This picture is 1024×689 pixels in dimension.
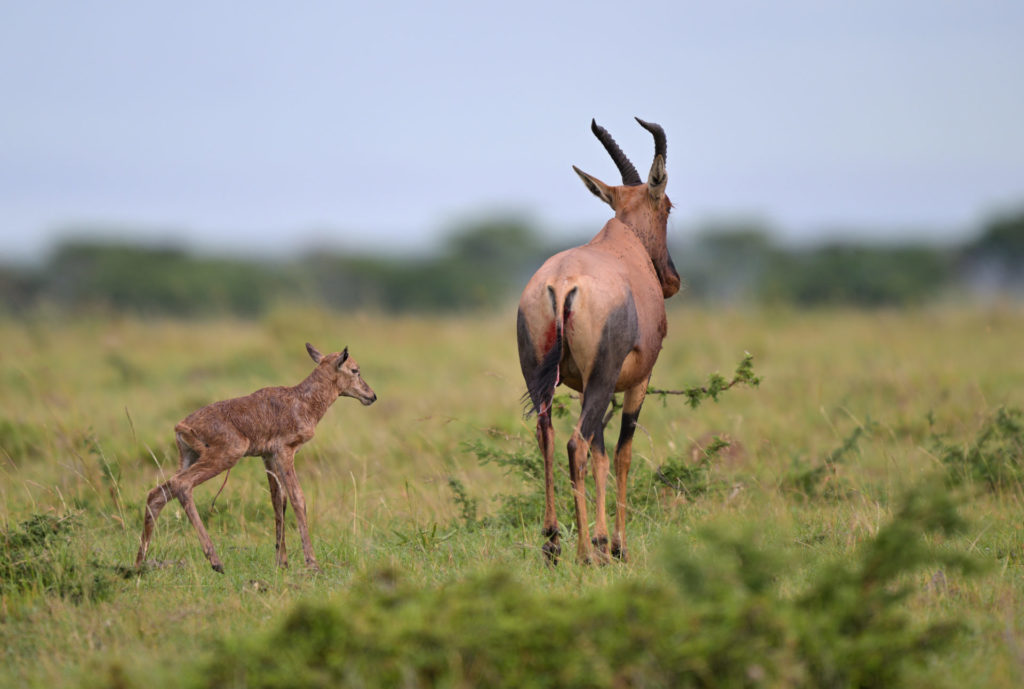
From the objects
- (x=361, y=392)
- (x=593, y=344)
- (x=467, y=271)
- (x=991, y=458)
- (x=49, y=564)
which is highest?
(x=467, y=271)

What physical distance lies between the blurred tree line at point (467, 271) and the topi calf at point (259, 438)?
2807 centimetres

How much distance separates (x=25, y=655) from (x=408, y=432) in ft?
18.0

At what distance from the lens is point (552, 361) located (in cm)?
555

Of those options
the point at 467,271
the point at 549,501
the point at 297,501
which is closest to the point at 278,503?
the point at 297,501

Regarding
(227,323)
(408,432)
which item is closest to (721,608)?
(408,432)

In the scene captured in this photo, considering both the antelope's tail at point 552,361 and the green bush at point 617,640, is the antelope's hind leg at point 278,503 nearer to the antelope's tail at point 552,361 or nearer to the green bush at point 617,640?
the antelope's tail at point 552,361

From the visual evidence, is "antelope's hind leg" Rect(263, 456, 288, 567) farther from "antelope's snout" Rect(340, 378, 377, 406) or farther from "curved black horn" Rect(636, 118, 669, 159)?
"curved black horn" Rect(636, 118, 669, 159)

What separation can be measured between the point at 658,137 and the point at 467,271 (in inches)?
1779

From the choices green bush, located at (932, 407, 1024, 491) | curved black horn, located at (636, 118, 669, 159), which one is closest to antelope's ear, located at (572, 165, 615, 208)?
curved black horn, located at (636, 118, 669, 159)

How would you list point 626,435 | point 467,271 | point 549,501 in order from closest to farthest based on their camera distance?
1. point 549,501
2. point 626,435
3. point 467,271

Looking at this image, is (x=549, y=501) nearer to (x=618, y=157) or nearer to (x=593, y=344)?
(x=593, y=344)

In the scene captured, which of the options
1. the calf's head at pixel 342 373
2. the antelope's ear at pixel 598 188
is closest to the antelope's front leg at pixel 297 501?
the calf's head at pixel 342 373

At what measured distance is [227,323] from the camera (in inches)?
818

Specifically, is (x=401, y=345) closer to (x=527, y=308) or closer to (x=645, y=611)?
(x=527, y=308)
